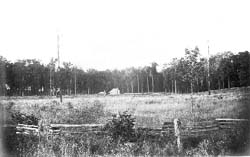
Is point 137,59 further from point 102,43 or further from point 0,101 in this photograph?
point 0,101

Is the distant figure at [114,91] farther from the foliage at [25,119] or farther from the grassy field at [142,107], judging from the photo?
the foliage at [25,119]

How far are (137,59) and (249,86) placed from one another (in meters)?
3.02

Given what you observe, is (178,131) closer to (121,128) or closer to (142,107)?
(142,107)

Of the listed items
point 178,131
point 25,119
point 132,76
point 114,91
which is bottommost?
point 178,131

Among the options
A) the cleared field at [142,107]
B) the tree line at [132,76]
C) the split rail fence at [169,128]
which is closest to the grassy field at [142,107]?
the cleared field at [142,107]

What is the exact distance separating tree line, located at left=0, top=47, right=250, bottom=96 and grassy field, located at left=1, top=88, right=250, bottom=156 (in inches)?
8.8

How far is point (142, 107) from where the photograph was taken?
24.5ft

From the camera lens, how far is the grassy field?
7.24 meters

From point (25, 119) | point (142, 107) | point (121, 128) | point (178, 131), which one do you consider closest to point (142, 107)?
point (142, 107)

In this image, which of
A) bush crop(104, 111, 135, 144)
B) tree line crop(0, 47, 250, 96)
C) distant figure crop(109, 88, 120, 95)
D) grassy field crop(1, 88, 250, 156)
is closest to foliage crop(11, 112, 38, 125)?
grassy field crop(1, 88, 250, 156)

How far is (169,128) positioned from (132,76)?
1726 mm

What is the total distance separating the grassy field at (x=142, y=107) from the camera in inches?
285

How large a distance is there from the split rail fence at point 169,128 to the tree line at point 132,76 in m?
0.90

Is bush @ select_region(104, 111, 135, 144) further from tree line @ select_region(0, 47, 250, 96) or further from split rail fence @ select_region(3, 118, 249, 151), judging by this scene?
tree line @ select_region(0, 47, 250, 96)
